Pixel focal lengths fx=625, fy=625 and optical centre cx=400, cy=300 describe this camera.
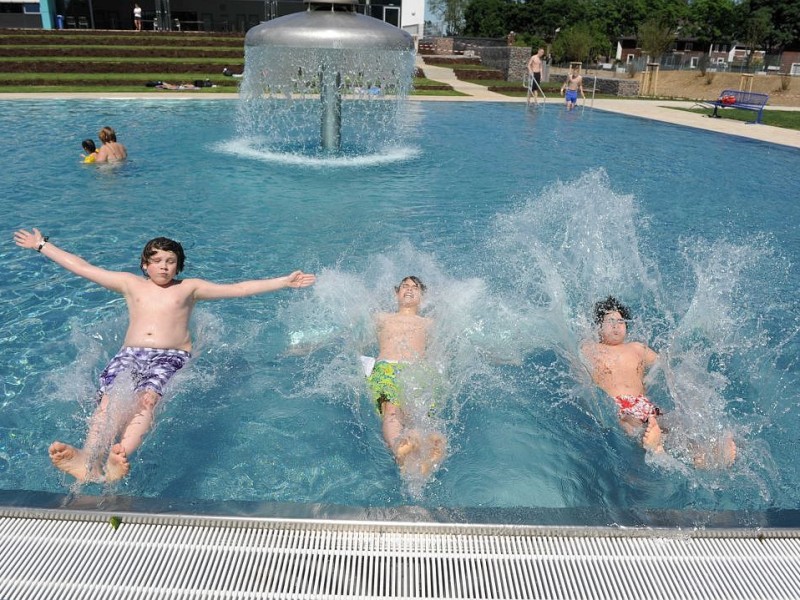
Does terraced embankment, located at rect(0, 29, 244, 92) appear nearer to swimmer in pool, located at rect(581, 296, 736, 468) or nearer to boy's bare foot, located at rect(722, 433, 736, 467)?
swimmer in pool, located at rect(581, 296, 736, 468)

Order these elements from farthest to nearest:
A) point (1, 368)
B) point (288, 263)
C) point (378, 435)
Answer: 1. point (288, 263)
2. point (1, 368)
3. point (378, 435)

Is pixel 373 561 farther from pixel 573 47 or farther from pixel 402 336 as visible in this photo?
pixel 573 47

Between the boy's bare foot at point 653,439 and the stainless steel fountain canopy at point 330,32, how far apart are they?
858 centimetres

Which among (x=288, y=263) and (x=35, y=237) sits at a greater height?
(x=35, y=237)

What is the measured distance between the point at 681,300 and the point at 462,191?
4696 millimetres

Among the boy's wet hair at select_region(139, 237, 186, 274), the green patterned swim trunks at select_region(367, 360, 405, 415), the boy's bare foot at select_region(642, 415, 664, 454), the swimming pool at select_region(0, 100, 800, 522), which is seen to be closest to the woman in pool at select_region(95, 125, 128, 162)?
the swimming pool at select_region(0, 100, 800, 522)

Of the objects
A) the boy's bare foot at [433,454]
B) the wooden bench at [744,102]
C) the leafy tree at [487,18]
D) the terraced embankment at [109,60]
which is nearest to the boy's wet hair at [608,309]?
the boy's bare foot at [433,454]

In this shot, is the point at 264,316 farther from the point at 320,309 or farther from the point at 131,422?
the point at 131,422

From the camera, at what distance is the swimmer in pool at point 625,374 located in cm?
401

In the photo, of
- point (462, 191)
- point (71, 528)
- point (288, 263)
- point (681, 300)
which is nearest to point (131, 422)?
point (71, 528)

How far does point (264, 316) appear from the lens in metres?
6.01

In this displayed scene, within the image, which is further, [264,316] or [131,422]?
[264,316]

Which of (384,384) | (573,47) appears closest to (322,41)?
(384,384)

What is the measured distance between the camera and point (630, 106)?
23.8 metres
